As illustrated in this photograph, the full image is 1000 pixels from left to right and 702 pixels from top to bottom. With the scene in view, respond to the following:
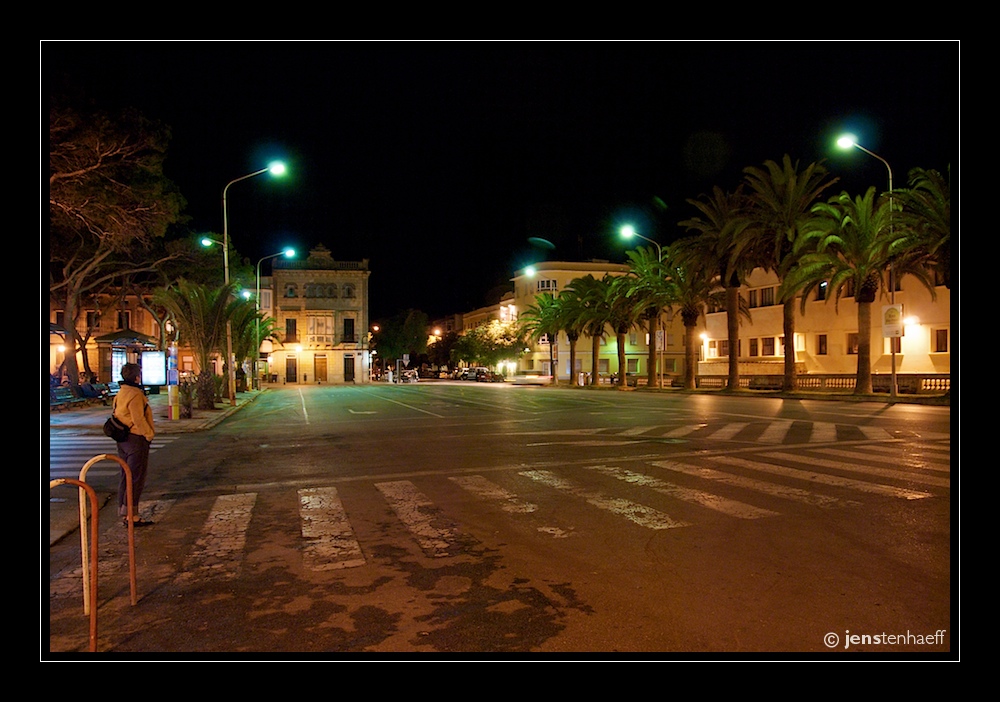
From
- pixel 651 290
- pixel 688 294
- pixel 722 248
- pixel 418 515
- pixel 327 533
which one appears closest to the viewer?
pixel 327 533

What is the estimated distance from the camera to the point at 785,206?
35969 mm

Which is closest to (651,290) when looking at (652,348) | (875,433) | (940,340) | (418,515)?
(652,348)

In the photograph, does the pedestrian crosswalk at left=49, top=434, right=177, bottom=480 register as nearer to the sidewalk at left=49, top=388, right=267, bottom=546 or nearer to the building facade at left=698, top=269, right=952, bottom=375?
the sidewalk at left=49, top=388, right=267, bottom=546

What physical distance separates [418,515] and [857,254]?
98.5 ft

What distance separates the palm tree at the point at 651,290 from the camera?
47.2 meters

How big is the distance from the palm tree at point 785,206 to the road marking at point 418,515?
97.2ft

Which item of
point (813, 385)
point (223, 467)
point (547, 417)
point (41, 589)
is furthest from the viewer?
point (813, 385)

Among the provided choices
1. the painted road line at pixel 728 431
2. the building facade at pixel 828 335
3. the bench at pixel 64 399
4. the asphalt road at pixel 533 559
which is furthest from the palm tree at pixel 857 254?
the bench at pixel 64 399

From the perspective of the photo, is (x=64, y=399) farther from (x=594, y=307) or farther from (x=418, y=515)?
(x=594, y=307)

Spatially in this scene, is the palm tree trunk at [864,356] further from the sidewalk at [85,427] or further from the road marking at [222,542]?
the road marking at [222,542]

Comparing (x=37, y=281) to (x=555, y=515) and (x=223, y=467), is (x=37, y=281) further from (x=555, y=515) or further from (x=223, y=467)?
(x=223, y=467)

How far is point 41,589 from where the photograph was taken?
466 centimetres

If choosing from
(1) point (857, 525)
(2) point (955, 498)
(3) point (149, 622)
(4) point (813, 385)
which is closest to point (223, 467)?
(3) point (149, 622)
